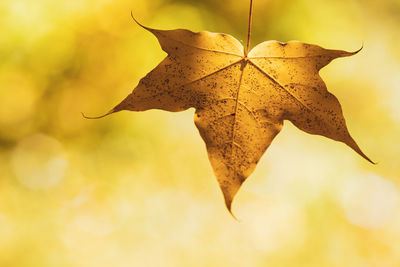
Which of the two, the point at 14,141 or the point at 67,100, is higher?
the point at 67,100

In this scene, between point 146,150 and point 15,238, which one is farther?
point 146,150

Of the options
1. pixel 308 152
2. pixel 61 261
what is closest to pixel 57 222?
pixel 61 261

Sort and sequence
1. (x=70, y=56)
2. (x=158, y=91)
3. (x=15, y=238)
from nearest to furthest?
(x=158, y=91)
(x=15, y=238)
(x=70, y=56)

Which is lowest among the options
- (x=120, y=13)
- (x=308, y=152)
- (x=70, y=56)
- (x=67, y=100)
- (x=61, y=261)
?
(x=61, y=261)

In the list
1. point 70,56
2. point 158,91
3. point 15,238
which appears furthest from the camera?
point 70,56

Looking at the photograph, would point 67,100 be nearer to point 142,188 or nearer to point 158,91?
point 142,188

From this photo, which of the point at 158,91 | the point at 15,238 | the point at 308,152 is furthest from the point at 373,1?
the point at 15,238
